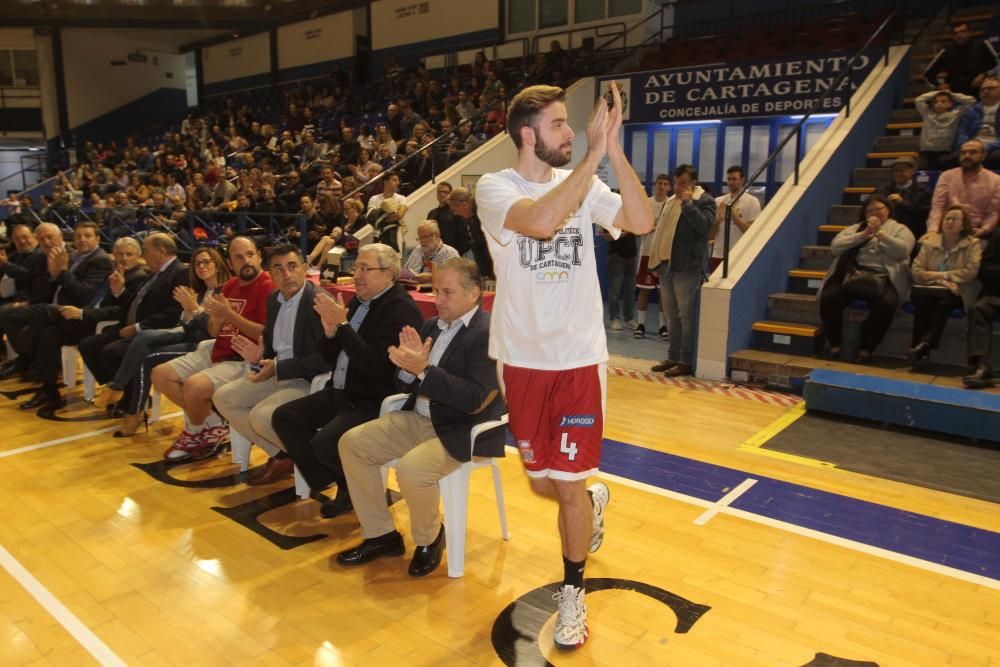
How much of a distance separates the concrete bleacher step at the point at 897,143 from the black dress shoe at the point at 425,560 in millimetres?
7124

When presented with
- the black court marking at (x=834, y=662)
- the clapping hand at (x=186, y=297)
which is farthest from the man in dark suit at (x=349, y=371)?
the black court marking at (x=834, y=662)

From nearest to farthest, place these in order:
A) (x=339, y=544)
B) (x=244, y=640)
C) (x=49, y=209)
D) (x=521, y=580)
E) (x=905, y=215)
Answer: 1. (x=244, y=640)
2. (x=521, y=580)
3. (x=339, y=544)
4. (x=905, y=215)
5. (x=49, y=209)

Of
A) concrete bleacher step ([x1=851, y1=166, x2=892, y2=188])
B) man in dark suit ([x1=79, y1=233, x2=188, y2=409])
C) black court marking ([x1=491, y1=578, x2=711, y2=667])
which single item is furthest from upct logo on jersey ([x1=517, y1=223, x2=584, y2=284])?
concrete bleacher step ([x1=851, y1=166, x2=892, y2=188])

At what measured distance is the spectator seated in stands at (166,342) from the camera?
488cm

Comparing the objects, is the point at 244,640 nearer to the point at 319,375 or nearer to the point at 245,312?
the point at 319,375

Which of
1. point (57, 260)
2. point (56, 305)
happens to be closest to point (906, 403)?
point (56, 305)

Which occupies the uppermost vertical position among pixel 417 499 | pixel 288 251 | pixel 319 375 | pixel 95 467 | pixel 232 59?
pixel 232 59

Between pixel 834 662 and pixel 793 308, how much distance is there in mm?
4439

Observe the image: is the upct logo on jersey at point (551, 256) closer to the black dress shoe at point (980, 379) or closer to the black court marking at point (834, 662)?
the black court marking at point (834, 662)

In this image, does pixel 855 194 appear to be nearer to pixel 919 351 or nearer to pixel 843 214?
pixel 843 214

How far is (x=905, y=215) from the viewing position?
638cm

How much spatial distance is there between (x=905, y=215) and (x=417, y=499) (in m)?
5.38

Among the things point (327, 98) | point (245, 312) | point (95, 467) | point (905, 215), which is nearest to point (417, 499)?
point (245, 312)

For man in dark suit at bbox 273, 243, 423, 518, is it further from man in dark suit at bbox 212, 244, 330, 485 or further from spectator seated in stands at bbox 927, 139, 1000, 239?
spectator seated in stands at bbox 927, 139, 1000, 239
